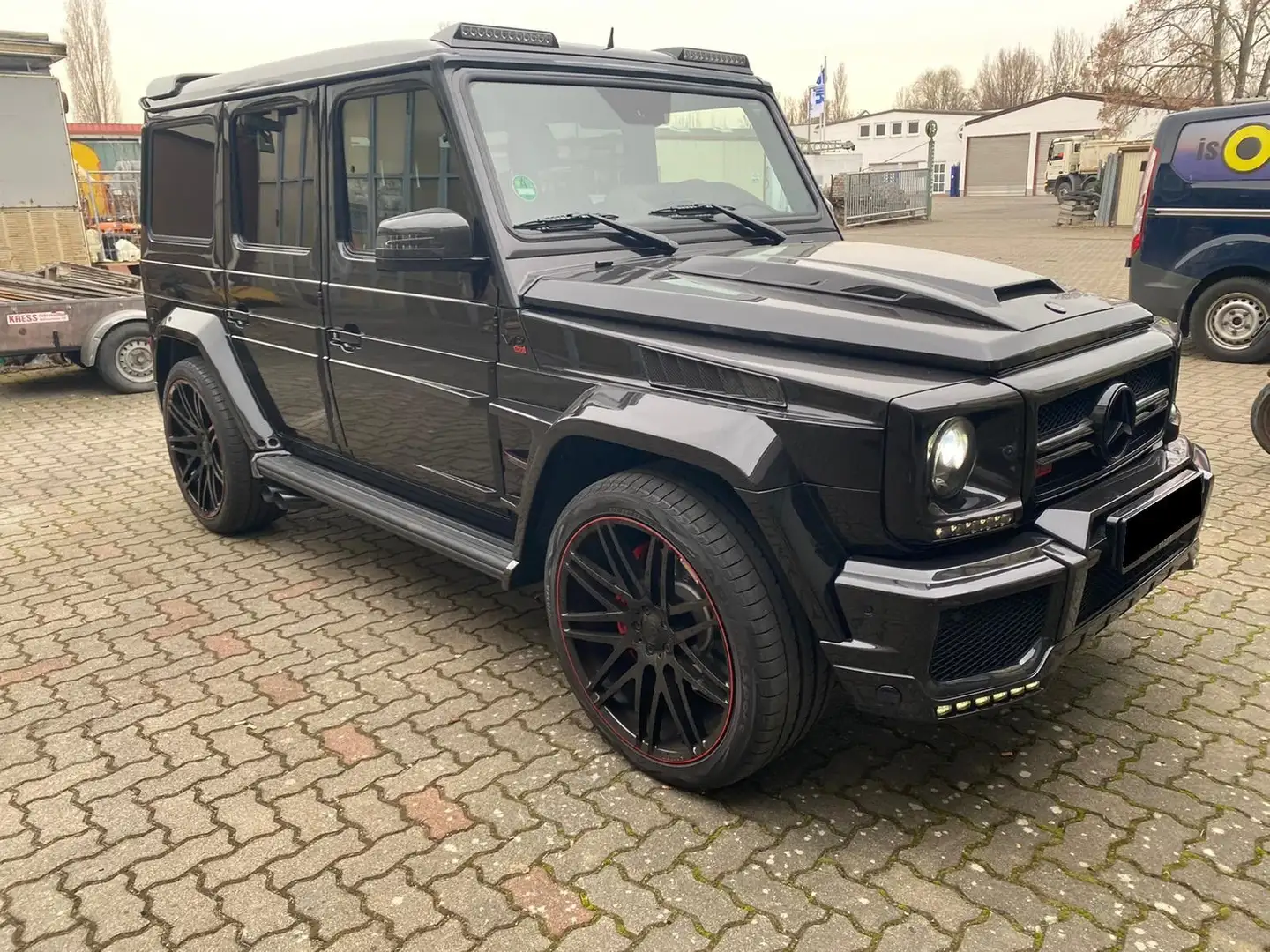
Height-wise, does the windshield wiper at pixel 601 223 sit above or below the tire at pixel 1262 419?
above

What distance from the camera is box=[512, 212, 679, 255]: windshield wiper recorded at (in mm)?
3215

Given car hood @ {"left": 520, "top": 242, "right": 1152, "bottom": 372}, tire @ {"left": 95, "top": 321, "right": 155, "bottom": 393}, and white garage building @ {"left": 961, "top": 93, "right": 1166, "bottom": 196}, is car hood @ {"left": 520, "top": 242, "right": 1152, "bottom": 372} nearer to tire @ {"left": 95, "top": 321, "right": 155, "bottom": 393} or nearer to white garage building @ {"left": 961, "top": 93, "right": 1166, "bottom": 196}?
tire @ {"left": 95, "top": 321, "right": 155, "bottom": 393}

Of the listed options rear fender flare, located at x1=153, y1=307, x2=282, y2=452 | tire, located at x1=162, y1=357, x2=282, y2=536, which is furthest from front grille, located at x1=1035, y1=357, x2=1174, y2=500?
tire, located at x1=162, y1=357, x2=282, y2=536

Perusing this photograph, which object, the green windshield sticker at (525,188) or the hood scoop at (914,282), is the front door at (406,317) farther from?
the hood scoop at (914,282)

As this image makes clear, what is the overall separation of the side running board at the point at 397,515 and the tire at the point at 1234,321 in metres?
7.76

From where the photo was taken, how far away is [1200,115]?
8.23 metres

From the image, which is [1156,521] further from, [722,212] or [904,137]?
[904,137]

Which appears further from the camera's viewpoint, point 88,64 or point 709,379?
point 88,64

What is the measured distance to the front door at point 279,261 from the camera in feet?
12.9

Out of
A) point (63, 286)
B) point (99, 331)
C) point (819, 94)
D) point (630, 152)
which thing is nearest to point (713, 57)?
point (630, 152)

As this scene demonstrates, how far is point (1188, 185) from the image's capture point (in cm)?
830

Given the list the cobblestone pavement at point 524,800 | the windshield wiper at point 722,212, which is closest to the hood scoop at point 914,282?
the windshield wiper at point 722,212

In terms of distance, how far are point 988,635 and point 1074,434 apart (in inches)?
23.6

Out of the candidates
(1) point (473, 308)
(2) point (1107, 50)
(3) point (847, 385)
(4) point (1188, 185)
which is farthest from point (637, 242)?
(2) point (1107, 50)
